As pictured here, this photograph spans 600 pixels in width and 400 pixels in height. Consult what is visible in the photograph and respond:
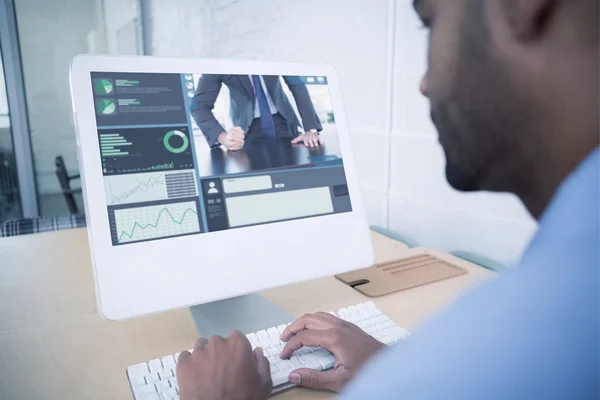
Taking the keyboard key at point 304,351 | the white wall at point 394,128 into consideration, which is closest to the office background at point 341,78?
the white wall at point 394,128

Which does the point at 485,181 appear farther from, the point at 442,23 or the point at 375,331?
the point at 375,331

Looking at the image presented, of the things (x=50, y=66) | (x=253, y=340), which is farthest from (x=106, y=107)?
(x=50, y=66)

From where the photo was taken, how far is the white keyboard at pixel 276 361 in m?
0.57

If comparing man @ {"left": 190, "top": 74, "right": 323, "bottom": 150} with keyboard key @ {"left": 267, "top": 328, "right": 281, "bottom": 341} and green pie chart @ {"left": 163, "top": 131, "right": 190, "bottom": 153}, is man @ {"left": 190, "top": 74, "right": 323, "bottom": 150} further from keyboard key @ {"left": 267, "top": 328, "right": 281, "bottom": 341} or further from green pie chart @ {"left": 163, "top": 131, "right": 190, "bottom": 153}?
keyboard key @ {"left": 267, "top": 328, "right": 281, "bottom": 341}

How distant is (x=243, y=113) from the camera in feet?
2.47

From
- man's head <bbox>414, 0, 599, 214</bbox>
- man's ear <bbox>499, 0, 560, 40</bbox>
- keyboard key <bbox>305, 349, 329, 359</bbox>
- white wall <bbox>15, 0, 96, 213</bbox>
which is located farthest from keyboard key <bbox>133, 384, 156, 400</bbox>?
white wall <bbox>15, 0, 96, 213</bbox>

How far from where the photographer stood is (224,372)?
567mm

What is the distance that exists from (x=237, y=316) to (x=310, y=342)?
17 centimetres

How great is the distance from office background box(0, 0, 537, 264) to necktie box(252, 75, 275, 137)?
0.29 m

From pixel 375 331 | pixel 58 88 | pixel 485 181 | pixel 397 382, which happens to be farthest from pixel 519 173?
pixel 58 88

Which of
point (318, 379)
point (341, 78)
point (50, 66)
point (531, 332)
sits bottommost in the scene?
point (318, 379)

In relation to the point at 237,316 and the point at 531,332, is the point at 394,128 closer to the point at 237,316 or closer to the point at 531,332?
the point at 237,316

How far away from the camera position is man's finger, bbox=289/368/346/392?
59cm

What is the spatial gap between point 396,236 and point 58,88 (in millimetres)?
2674
